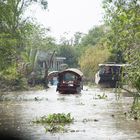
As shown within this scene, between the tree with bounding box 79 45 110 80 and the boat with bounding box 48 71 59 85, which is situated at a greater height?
the tree with bounding box 79 45 110 80

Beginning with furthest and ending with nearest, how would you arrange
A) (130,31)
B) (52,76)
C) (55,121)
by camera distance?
(52,76)
(55,121)
(130,31)

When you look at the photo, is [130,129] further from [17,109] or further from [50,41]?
[50,41]

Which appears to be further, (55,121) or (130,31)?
(55,121)

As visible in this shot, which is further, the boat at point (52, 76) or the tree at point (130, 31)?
the boat at point (52, 76)

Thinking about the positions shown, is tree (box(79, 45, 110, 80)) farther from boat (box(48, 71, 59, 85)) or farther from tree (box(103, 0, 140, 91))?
tree (box(103, 0, 140, 91))

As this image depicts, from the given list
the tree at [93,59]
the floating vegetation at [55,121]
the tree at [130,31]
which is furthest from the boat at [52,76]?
the tree at [130,31]

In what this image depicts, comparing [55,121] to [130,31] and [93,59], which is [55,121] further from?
[93,59]

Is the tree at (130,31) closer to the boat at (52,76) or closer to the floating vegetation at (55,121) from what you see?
the floating vegetation at (55,121)

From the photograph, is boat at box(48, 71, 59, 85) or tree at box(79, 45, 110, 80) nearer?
tree at box(79, 45, 110, 80)

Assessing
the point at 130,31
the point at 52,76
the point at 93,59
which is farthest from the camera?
the point at 93,59

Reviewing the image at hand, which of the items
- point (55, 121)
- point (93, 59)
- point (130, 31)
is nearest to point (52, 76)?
A: point (93, 59)

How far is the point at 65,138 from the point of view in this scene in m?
17.2

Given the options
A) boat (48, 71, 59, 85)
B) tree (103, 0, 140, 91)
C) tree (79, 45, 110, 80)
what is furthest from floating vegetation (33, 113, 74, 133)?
boat (48, 71, 59, 85)

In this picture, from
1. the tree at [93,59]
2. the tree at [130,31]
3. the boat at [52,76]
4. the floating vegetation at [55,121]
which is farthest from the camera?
the boat at [52,76]
